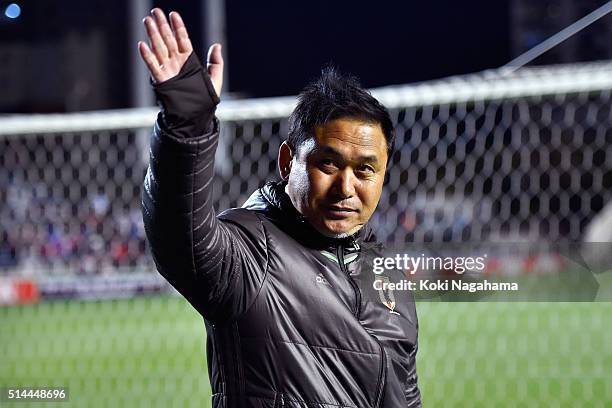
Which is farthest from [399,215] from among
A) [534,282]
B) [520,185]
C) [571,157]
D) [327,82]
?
[327,82]

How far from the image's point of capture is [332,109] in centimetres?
185

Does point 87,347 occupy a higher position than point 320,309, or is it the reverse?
point 320,309

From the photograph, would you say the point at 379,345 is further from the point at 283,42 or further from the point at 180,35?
the point at 283,42

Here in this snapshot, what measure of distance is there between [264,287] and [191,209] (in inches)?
9.7

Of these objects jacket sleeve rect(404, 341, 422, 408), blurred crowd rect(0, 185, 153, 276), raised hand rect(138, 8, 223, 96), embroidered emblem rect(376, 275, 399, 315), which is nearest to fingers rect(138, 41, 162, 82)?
raised hand rect(138, 8, 223, 96)

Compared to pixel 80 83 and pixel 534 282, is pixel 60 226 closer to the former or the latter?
pixel 534 282

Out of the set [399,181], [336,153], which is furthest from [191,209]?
[399,181]

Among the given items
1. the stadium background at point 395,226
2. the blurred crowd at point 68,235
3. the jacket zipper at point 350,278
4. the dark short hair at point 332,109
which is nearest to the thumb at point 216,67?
the dark short hair at point 332,109

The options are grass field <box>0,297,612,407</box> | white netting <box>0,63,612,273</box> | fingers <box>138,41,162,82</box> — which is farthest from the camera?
white netting <box>0,63,612,273</box>

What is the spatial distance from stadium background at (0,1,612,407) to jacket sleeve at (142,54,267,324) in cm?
242

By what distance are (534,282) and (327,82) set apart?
2.42 meters

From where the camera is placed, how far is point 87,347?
7.58 m

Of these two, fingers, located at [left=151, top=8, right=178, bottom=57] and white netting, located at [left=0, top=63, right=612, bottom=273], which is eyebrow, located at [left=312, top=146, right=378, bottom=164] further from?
white netting, located at [left=0, top=63, right=612, bottom=273]

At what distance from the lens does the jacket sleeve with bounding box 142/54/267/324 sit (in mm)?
1532
